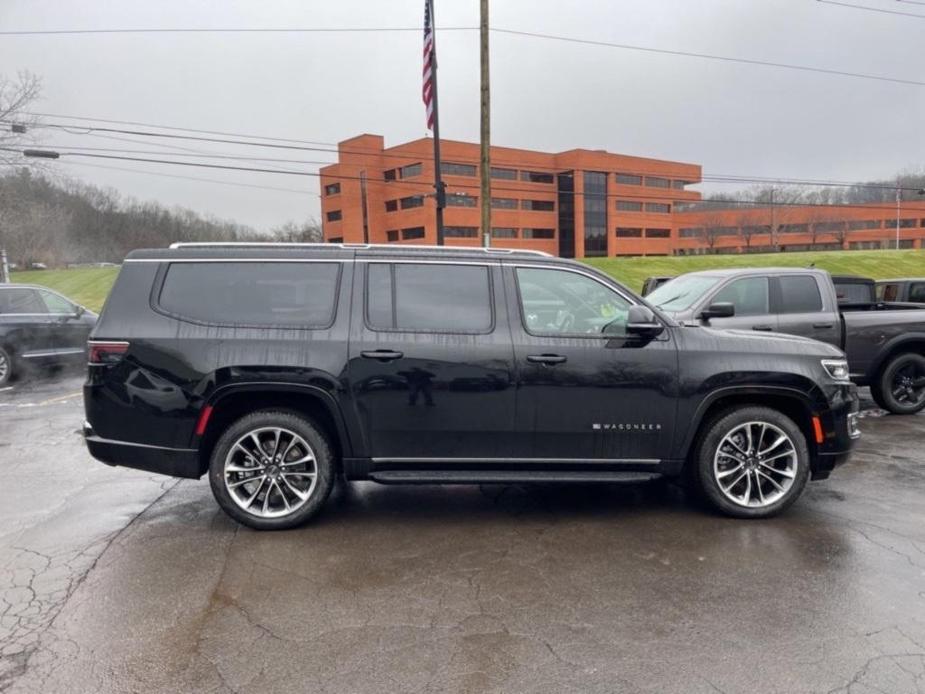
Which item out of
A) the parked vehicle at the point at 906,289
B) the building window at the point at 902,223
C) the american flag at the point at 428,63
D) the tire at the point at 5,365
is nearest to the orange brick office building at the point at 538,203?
the building window at the point at 902,223

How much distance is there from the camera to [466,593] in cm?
337

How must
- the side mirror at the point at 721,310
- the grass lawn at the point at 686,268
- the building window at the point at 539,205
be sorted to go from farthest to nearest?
the building window at the point at 539,205
the grass lawn at the point at 686,268
the side mirror at the point at 721,310

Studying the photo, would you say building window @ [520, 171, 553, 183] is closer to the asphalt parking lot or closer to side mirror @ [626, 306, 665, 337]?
the asphalt parking lot

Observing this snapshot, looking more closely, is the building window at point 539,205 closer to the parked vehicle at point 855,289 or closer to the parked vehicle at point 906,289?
the parked vehicle at point 906,289

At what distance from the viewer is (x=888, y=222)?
94438 mm

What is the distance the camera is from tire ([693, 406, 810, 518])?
4.40 meters

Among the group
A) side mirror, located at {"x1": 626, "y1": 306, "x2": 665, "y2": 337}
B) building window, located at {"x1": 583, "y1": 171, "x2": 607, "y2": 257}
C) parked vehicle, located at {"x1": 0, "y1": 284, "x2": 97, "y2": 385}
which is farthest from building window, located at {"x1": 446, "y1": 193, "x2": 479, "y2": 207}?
side mirror, located at {"x1": 626, "y1": 306, "x2": 665, "y2": 337}

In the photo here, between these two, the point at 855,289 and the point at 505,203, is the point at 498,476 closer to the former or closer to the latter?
the point at 855,289

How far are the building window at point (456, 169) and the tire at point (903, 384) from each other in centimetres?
5991

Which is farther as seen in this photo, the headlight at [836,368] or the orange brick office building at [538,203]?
the orange brick office building at [538,203]

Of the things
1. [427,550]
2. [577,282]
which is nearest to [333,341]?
[427,550]

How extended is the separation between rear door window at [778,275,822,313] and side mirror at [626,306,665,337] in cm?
445

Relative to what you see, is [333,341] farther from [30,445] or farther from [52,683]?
[30,445]

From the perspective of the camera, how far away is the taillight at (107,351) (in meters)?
4.13
